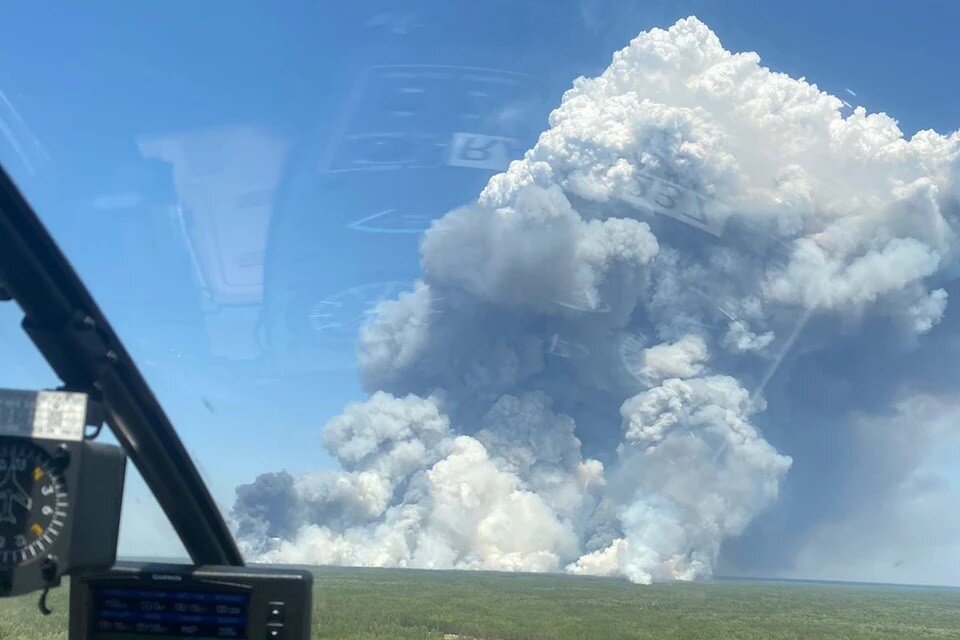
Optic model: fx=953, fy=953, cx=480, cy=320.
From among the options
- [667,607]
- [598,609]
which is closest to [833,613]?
[667,607]

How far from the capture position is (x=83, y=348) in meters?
4.61

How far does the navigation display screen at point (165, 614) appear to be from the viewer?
4.55 m

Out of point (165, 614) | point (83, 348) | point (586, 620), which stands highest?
A: point (83, 348)

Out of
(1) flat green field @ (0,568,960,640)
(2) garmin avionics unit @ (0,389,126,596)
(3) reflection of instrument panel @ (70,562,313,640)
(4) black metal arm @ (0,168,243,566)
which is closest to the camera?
(2) garmin avionics unit @ (0,389,126,596)

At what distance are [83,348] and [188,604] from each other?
134cm

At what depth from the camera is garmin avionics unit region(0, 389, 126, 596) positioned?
3.67 m

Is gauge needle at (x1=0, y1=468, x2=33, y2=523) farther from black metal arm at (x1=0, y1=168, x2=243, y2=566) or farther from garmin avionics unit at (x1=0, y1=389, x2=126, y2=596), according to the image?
black metal arm at (x1=0, y1=168, x2=243, y2=566)

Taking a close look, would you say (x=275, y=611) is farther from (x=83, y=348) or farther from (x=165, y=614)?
(x=83, y=348)

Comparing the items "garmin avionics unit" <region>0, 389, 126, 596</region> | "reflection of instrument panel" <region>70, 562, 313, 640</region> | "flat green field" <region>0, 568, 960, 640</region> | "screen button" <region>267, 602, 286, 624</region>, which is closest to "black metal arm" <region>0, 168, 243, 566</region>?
"reflection of instrument panel" <region>70, 562, 313, 640</region>

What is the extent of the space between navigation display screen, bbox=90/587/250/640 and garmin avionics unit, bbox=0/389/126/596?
825 millimetres

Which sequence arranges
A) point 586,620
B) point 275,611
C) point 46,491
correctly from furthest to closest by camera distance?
1. point 586,620
2. point 275,611
3. point 46,491

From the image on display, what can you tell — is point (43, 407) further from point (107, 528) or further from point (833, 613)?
point (833, 613)

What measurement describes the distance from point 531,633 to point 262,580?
25.4 metres

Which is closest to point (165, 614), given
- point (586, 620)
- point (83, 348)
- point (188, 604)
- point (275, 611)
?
point (188, 604)
